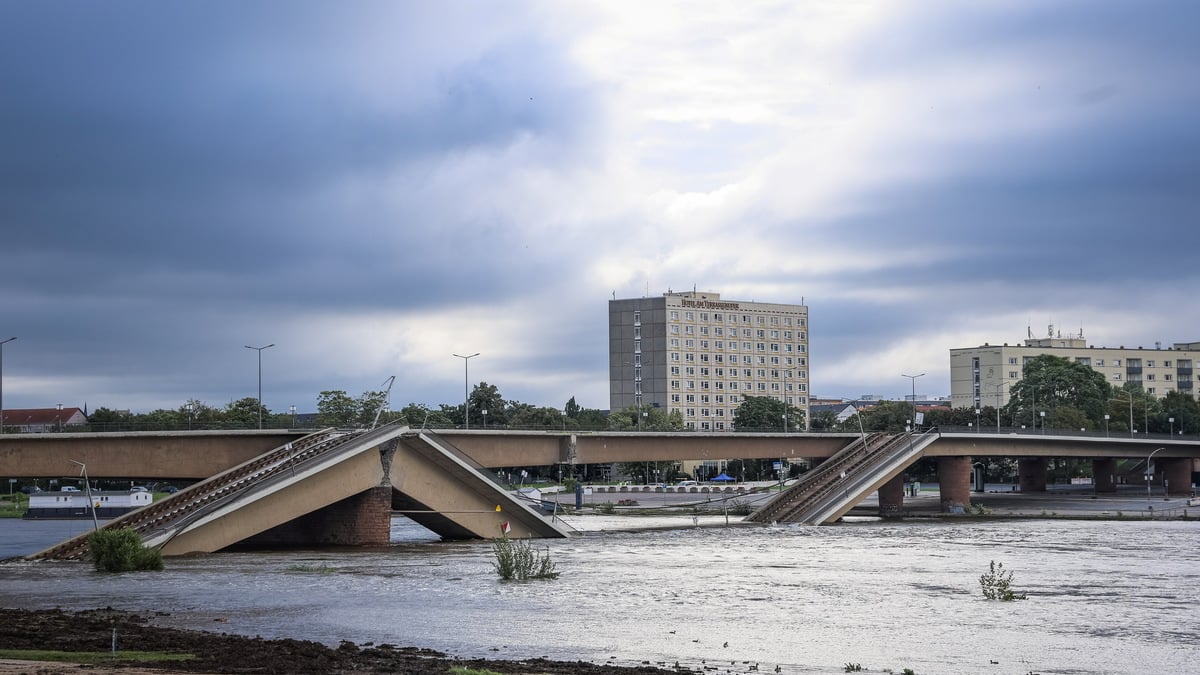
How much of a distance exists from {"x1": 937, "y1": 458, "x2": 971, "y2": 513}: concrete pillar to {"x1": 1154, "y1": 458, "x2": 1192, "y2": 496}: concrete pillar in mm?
43859

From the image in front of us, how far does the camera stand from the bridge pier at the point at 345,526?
6625 centimetres

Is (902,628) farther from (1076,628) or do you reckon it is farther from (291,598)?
(291,598)

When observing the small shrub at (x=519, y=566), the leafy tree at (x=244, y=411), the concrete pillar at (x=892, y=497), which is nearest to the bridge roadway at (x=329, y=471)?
the small shrub at (x=519, y=566)

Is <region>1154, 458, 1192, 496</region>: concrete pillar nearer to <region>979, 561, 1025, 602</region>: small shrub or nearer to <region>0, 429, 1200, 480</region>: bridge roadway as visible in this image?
<region>0, 429, 1200, 480</region>: bridge roadway

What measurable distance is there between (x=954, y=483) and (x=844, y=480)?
2135cm

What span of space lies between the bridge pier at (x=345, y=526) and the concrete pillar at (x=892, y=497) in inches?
2071

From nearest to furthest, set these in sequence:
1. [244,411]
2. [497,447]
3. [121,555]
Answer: [121,555], [497,447], [244,411]

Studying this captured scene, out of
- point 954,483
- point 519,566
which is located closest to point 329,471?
point 519,566

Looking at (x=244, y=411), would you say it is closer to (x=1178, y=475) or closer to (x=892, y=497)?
(x=892, y=497)

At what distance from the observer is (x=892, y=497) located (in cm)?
10931

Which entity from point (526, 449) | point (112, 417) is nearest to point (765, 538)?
point (526, 449)

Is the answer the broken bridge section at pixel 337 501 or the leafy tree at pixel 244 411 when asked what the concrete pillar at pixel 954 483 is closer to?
the broken bridge section at pixel 337 501

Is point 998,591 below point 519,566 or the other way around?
below

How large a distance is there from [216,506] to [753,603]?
26679mm
